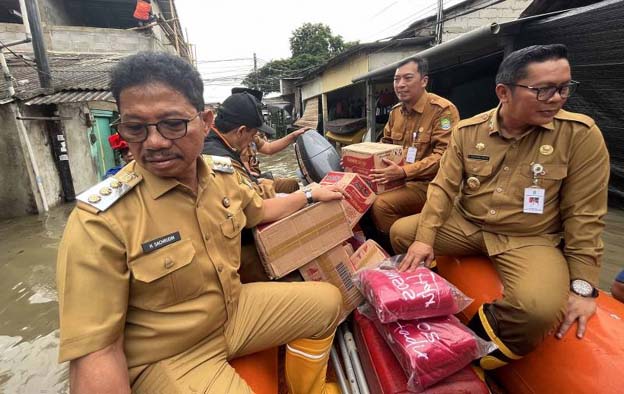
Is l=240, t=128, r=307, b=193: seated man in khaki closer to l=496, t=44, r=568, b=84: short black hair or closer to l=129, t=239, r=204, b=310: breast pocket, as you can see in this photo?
l=129, t=239, r=204, b=310: breast pocket

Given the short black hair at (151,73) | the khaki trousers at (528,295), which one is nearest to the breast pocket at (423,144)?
the khaki trousers at (528,295)

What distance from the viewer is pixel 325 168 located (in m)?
3.21

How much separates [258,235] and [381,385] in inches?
37.2

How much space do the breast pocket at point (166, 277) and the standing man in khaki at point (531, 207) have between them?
1179 millimetres

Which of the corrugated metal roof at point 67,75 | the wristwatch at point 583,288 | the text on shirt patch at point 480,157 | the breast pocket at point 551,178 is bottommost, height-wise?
the wristwatch at point 583,288

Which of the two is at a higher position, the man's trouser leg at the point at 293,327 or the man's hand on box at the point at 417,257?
the man's hand on box at the point at 417,257

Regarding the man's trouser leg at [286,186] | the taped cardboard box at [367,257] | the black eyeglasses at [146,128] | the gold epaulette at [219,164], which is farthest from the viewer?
the man's trouser leg at [286,186]

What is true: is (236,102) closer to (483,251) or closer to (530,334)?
(483,251)

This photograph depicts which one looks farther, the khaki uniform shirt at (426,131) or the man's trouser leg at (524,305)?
the khaki uniform shirt at (426,131)

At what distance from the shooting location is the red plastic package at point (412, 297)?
1544 mm

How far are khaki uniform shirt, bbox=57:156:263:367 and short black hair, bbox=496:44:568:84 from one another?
162 centimetres

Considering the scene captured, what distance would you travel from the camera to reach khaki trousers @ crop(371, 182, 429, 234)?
281 centimetres

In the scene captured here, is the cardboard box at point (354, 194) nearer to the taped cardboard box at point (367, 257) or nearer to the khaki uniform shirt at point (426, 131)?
the taped cardboard box at point (367, 257)

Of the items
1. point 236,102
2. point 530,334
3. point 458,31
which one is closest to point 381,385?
point 530,334
